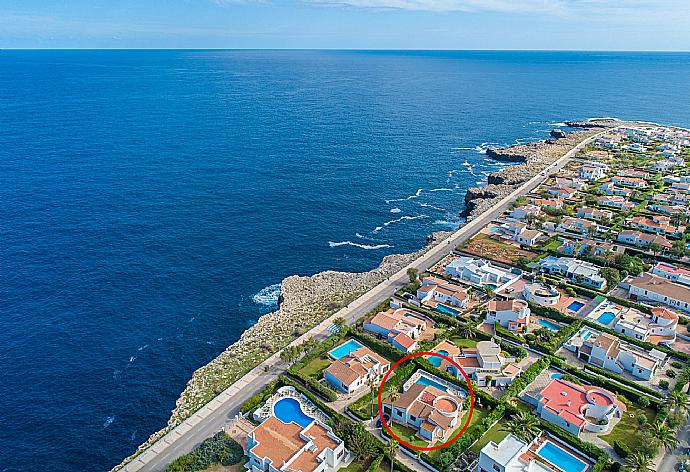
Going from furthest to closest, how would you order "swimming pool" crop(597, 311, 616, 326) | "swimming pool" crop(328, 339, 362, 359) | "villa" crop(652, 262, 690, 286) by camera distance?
"villa" crop(652, 262, 690, 286), "swimming pool" crop(597, 311, 616, 326), "swimming pool" crop(328, 339, 362, 359)

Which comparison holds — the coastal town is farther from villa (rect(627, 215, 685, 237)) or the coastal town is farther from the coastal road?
the coastal road

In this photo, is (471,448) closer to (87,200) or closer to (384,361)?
(384,361)

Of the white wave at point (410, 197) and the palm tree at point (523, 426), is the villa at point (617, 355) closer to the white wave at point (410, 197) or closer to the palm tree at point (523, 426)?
the palm tree at point (523, 426)

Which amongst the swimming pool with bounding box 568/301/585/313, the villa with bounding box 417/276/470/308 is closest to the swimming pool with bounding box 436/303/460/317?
the villa with bounding box 417/276/470/308

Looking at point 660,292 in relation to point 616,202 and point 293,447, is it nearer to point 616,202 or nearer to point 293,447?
point 616,202

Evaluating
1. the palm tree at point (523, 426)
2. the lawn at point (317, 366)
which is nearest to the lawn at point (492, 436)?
the palm tree at point (523, 426)

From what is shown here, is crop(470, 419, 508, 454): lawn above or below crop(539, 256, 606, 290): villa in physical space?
below

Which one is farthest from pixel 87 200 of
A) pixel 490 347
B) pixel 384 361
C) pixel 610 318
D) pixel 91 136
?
pixel 610 318
